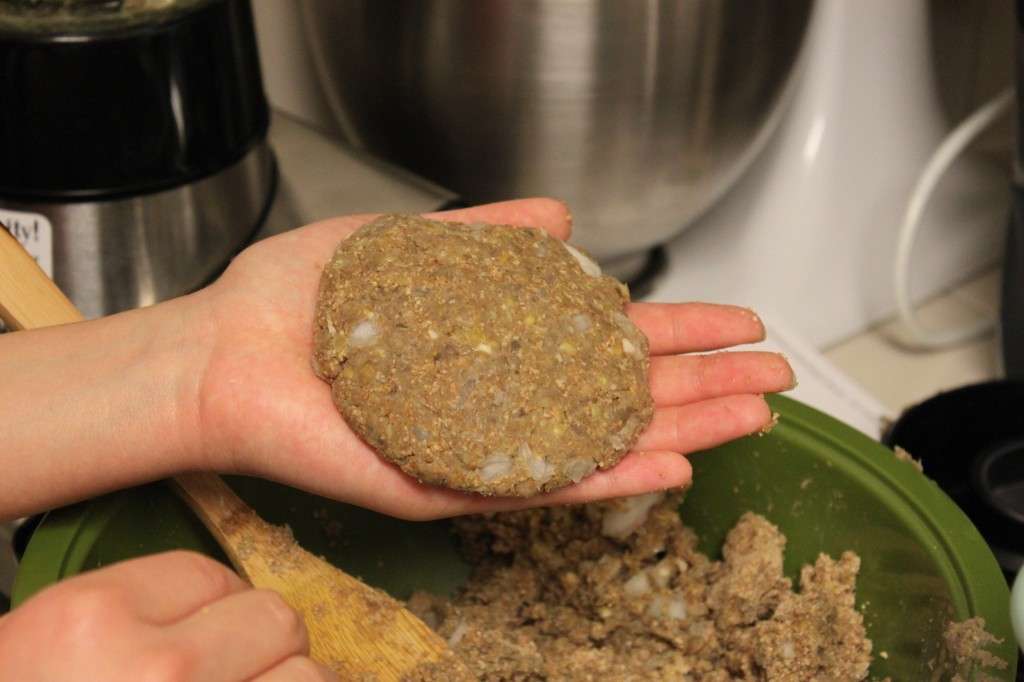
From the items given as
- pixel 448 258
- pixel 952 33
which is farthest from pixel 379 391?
pixel 952 33

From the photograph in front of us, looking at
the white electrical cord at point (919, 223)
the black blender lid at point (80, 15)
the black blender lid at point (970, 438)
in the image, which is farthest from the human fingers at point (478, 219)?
the white electrical cord at point (919, 223)

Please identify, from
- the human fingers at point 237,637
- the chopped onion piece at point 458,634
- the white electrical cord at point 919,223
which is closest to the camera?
the human fingers at point 237,637

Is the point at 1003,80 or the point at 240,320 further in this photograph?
the point at 1003,80

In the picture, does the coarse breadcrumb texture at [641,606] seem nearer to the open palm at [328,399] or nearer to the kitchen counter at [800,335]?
the open palm at [328,399]

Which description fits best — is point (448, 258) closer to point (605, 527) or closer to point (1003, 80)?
point (605, 527)

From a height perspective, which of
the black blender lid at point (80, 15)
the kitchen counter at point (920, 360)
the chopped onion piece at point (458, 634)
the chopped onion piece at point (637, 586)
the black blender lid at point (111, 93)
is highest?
the black blender lid at point (80, 15)

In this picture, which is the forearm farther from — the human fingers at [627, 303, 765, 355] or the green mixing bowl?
the human fingers at [627, 303, 765, 355]
